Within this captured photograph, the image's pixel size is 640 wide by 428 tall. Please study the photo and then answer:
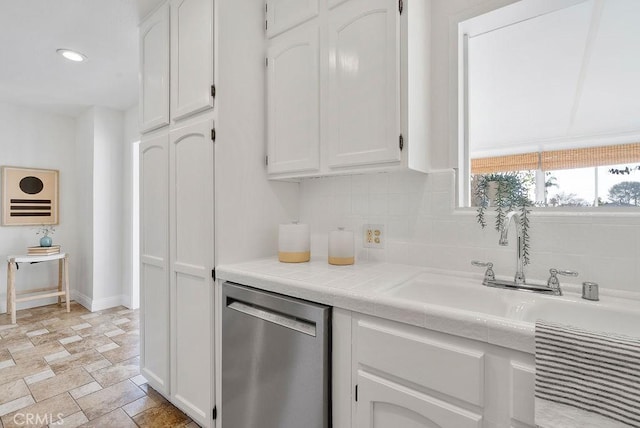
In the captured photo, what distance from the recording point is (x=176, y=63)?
182 centimetres

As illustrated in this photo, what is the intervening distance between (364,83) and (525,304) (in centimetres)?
109

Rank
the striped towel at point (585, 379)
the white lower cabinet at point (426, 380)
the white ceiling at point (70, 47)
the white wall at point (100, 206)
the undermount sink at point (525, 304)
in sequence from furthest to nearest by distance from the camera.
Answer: the white wall at point (100, 206)
the white ceiling at point (70, 47)
the undermount sink at point (525, 304)
the white lower cabinet at point (426, 380)
the striped towel at point (585, 379)

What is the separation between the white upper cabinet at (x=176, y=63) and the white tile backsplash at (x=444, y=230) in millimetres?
807

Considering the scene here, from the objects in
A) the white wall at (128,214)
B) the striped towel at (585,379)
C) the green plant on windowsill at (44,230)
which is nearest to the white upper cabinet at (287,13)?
the striped towel at (585,379)

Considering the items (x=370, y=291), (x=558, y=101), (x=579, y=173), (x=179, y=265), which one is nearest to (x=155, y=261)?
(x=179, y=265)

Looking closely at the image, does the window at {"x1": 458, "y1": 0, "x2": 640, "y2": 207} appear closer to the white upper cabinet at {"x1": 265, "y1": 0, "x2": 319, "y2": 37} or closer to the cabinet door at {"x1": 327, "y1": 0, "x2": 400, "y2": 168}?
the cabinet door at {"x1": 327, "y1": 0, "x2": 400, "y2": 168}

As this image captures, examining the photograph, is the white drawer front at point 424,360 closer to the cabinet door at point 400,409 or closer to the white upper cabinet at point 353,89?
the cabinet door at point 400,409

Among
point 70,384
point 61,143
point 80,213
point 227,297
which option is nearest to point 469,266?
point 227,297

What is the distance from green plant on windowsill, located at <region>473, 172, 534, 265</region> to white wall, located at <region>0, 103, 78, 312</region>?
4812 millimetres

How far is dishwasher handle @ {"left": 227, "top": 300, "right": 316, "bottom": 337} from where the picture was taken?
3.92ft

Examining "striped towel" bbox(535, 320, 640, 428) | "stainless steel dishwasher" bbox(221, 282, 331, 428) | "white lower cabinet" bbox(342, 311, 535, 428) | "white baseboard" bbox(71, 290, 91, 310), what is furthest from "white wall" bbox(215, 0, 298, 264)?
"white baseboard" bbox(71, 290, 91, 310)

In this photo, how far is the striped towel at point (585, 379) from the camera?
659 mm

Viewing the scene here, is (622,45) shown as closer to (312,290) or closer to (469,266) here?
(469,266)

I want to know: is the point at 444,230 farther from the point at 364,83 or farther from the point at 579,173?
the point at 364,83
